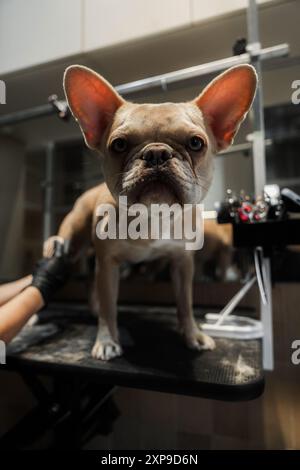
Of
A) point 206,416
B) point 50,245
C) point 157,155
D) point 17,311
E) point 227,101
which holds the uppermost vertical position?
point 227,101

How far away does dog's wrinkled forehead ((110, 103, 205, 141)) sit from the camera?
1.57 feet

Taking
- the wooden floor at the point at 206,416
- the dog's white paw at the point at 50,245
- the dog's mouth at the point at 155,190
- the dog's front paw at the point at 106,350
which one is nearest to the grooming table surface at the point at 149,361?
the dog's front paw at the point at 106,350

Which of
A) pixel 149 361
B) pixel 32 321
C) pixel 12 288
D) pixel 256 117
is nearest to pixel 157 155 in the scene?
pixel 256 117

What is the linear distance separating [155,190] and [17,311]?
1.55ft

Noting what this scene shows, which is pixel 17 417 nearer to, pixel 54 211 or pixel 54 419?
pixel 54 419

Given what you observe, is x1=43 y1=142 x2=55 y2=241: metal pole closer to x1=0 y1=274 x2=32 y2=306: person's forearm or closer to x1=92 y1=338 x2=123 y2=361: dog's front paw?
x1=0 y1=274 x2=32 y2=306: person's forearm

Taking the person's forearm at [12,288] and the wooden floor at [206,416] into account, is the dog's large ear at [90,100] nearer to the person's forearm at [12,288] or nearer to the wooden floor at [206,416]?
the person's forearm at [12,288]

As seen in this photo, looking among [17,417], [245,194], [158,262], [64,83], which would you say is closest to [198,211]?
[245,194]

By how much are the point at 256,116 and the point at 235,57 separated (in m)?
0.16

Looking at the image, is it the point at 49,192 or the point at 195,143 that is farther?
the point at 49,192

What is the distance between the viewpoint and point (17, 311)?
710 millimetres

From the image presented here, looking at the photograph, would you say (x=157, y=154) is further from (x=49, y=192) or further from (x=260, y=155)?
(x=49, y=192)

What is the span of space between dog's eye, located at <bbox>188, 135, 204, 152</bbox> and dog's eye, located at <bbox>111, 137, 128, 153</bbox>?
0.11 meters

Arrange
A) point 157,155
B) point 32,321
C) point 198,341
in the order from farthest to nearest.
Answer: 1. point 32,321
2. point 198,341
3. point 157,155
